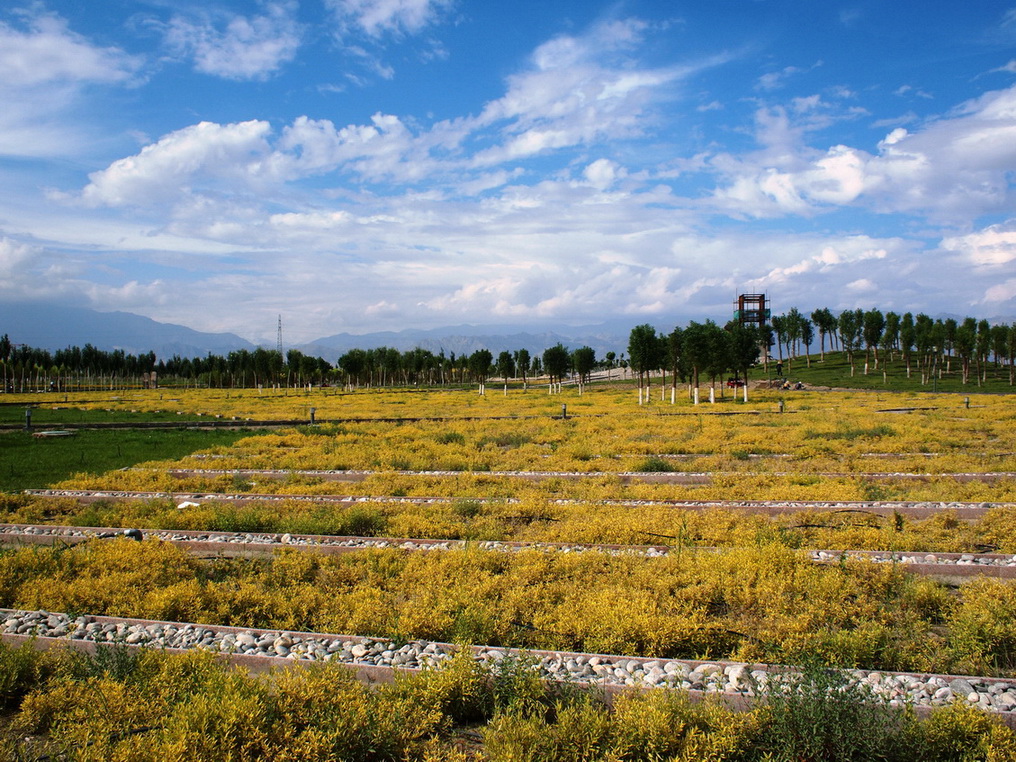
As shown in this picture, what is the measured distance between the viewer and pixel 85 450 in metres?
25.2

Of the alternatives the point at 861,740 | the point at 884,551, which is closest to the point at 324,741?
the point at 861,740

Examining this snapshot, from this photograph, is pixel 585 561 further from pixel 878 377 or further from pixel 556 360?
pixel 878 377

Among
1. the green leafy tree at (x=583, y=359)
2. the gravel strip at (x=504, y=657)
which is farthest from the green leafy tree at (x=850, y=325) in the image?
the gravel strip at (x=504, y=657)

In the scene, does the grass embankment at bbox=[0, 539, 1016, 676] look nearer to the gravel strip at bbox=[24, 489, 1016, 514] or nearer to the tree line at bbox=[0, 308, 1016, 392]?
the gravel strip at bbox=[24, 489, 1016, 514]

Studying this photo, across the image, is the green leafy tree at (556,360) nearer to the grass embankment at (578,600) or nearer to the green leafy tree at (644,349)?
the green leafy tree at (644,349)

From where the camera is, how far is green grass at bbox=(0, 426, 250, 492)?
19766mm

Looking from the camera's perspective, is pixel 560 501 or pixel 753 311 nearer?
pixel 560 501

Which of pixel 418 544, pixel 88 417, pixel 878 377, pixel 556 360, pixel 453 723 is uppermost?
pixel 556 360

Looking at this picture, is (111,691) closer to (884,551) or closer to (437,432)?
(884,551)

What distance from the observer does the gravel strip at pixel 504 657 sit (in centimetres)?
592

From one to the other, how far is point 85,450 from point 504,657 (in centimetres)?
2493

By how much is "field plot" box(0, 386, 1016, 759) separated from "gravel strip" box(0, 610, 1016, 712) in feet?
0.23

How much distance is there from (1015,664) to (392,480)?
13.5m

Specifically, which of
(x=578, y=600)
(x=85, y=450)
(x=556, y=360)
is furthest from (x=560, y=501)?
(x=556, y=360)
